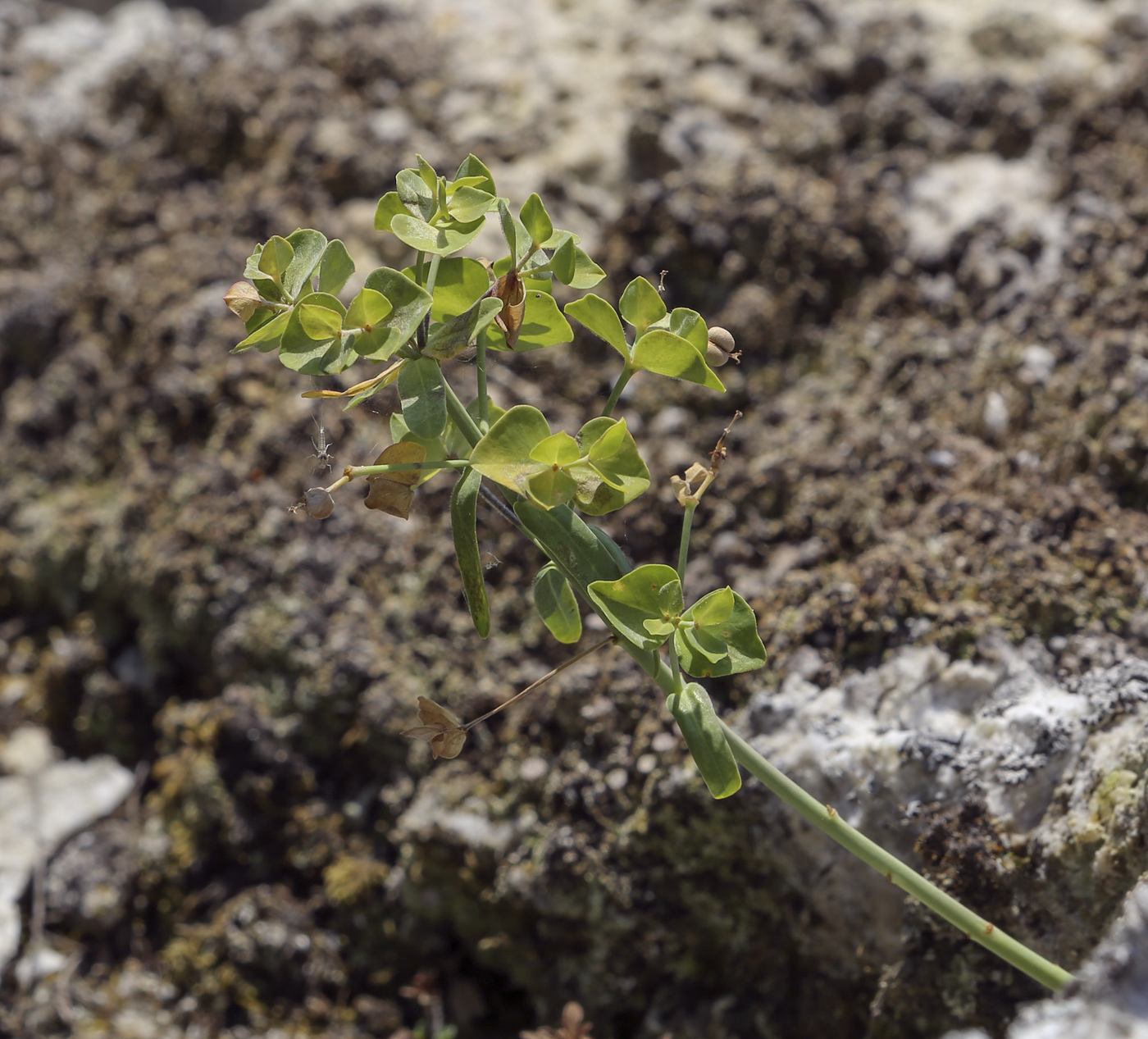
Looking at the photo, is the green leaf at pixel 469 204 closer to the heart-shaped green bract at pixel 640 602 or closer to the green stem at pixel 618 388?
the green stem at pixel 618 388

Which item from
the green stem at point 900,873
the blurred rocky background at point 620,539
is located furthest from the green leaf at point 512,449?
the blurred rocky background at point 620,539

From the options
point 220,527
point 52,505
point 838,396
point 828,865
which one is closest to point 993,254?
point 838,396

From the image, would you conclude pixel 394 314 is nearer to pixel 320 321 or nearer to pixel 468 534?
pixel 320 321

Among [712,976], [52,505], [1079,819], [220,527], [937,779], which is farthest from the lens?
[52,505]

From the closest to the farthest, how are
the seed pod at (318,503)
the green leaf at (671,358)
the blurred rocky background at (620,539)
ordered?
the seed pod at (318,503), the green leaf at (671,358), the blurred rocky background at (620,539)

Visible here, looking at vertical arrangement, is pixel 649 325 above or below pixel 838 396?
above

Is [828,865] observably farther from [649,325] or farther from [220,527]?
[220,527]

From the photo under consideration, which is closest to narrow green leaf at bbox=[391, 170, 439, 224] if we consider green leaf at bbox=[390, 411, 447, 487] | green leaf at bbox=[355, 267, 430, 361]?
green leaf at bbox=[355, 267, 430, 361]

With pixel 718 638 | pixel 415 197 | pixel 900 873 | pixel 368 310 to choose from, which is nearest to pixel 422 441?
pixel 368 310
